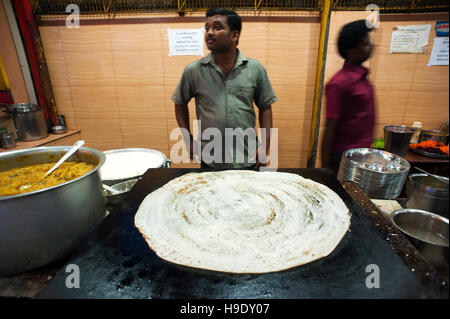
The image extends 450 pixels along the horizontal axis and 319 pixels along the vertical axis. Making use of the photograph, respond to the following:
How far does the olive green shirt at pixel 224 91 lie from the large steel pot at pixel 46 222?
4.51 ft

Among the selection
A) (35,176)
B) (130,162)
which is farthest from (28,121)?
(35,176)

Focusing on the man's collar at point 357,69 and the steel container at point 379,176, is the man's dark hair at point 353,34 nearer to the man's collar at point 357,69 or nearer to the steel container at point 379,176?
the man's collar at point 357,69

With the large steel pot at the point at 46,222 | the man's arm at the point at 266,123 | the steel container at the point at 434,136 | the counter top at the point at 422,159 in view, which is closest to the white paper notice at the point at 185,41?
the man's arm at the point at 266,123

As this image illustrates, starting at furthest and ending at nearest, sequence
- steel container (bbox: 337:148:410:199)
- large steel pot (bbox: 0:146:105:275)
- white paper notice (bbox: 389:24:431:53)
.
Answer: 1. white paper notice (bbox: 389:24:431:53)
2. steel container (bbox: 337:148:410:199)
3. large steel pot (bbox: 0:146:105:275)

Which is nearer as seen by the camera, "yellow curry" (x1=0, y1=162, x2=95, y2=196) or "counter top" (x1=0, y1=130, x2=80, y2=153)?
"yellow curry" (x1=0, y1=162, x2=95, y2=196)

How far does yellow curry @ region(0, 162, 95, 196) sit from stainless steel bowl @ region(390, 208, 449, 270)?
4.10ft

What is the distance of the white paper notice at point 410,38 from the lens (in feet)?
9.86

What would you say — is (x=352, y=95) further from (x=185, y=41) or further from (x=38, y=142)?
(x=38, y=142)

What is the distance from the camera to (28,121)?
2.77 meters

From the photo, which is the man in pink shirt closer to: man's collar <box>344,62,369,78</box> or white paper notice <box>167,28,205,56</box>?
man's collar <box>344,62,369,78</box>

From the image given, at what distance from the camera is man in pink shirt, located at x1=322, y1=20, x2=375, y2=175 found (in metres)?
1.79

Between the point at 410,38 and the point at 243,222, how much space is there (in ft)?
12.2

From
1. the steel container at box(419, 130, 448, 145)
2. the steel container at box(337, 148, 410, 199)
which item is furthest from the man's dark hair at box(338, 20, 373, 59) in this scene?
the steel container at box(419, 130, 448, 145)

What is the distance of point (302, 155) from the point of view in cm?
359
